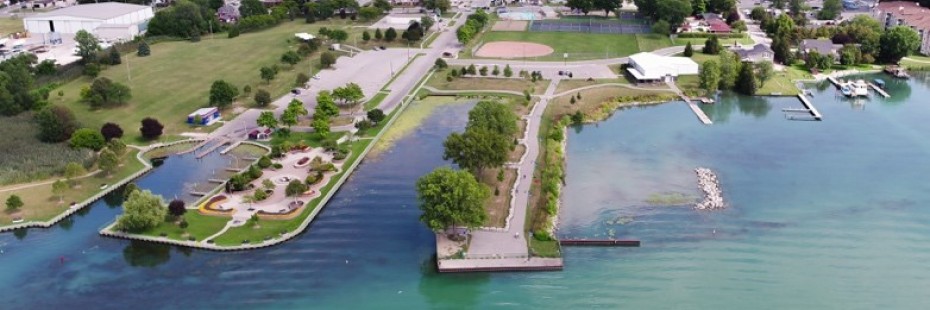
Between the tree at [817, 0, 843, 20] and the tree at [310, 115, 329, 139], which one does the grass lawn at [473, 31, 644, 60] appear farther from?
the tree at [310, 115, 329, 139]

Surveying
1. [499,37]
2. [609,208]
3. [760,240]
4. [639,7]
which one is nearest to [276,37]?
[499,37]

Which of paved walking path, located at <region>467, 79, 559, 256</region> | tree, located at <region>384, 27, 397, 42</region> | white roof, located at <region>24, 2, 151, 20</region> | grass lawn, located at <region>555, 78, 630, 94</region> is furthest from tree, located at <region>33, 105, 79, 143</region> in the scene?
white roof, located at <region>24, 2, 151, 20</region>

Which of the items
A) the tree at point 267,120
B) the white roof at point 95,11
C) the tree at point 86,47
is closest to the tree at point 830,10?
the tree at point 267,120

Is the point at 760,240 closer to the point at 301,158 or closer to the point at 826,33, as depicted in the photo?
the point at 301,158

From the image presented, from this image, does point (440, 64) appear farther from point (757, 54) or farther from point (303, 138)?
point (757, 54)

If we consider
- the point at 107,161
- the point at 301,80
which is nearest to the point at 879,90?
the point at 301,80
